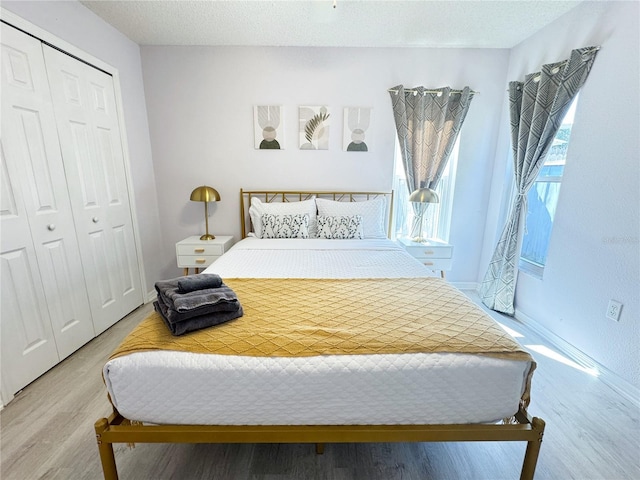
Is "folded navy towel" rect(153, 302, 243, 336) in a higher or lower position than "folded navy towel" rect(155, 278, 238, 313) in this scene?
lower

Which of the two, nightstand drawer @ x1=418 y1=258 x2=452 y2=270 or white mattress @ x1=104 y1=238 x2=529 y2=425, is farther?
nightstand drawer @ x1=418 y1=258 x2=452 y2=270

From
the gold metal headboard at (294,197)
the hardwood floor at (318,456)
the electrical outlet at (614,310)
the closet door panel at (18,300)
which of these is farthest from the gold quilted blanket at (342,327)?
the gold metal headboard at (294,197)

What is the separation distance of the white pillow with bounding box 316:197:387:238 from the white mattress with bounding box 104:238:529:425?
180 cm

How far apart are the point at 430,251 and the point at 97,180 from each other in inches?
117

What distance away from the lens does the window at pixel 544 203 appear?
2318mm

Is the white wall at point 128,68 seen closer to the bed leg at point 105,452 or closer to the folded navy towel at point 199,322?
the folded navy towel at point 199,322

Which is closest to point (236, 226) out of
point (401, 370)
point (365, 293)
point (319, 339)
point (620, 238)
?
point (365, 293)

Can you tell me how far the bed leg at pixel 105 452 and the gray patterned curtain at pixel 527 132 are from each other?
120 inches

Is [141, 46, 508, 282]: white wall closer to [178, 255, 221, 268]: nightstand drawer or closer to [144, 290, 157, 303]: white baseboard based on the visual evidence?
[144, 290, 157, 303]: white baseboard

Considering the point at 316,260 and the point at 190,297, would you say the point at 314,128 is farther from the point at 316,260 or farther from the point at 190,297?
the point at 190,297

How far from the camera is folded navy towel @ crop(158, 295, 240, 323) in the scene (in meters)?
1.14

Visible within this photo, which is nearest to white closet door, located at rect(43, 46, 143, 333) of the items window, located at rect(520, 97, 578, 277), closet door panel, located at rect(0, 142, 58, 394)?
closet door panel, located at rect(0, 142, 58, 394)

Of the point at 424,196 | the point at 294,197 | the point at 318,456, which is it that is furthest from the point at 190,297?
the point at 424,196

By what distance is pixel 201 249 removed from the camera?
2.81m
